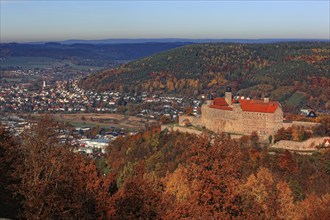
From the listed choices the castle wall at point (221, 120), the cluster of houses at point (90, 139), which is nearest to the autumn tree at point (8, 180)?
the castle wall at point (221, 120)

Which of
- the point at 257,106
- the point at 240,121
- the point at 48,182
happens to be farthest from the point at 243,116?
the point at 48,182

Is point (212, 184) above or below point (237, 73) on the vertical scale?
below

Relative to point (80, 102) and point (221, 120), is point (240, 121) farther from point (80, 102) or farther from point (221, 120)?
point (80, 102)

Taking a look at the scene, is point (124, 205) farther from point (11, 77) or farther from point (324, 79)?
point (11, 77)

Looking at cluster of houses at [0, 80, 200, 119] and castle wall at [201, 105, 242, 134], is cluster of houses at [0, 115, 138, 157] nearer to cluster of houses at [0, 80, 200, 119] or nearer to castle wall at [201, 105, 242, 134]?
castle wall at [201, 105, 242, 134]

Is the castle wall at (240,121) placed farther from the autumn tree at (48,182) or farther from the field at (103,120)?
the field at (103,120)

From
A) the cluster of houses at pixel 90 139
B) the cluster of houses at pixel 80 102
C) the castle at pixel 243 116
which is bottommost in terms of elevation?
the cluster of houses at pixel 90 139
